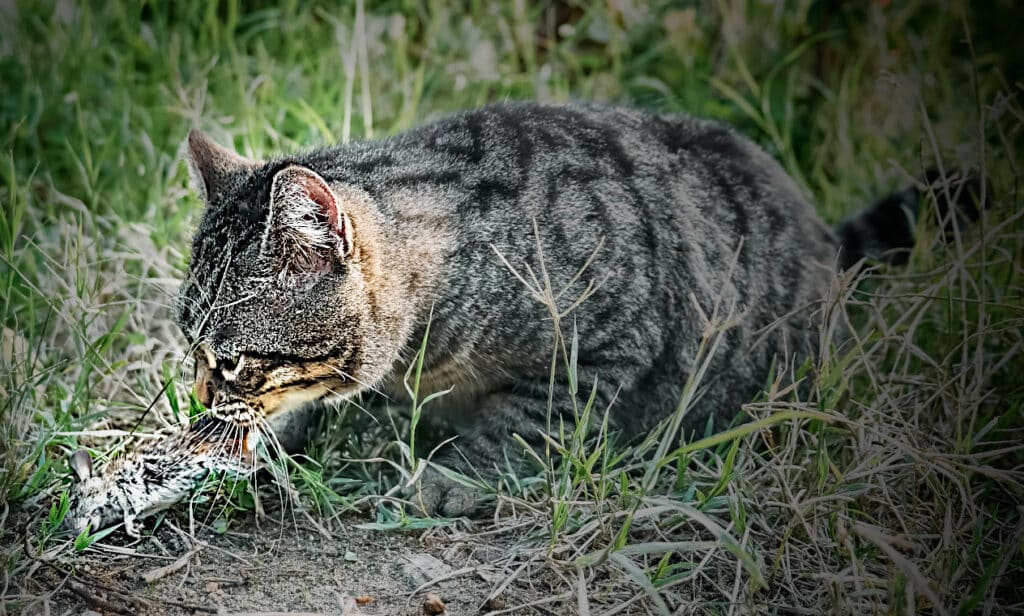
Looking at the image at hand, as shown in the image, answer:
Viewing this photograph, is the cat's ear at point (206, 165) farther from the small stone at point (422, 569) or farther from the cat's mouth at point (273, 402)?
the small stone at point (422, 569)

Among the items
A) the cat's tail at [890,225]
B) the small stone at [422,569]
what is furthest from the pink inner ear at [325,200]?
the cat's tail at [890,225]

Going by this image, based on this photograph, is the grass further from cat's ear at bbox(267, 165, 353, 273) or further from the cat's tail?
cat's ear at bbox(267, 165, 353, 273)

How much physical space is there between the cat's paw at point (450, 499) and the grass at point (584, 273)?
7cm

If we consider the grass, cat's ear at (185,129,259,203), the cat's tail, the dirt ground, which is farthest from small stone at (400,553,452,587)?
the cat's tail

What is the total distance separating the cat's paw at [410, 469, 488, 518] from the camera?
2.62m

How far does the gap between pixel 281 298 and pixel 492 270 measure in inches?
23.4

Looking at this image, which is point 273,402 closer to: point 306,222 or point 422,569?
point 306,222

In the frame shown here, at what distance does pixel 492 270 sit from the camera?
2.72 meters

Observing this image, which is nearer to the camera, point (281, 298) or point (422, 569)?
point (422, 569)

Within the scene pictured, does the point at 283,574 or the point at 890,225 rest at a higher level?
the point at 890,225

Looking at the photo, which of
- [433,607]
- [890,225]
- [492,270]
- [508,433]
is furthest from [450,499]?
[890,225]

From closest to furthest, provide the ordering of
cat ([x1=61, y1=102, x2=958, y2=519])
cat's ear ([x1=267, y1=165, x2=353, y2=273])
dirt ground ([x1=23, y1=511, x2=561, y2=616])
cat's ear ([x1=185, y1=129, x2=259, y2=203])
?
1. dirt ground ([x1=23, y1=511, x2=561, y2=616])
2. cat's ear ([x1=267, y1=165, x2=353, y2=273])
3. cat ([x1=61, y1=102, x2=958, y2=519])
4. cat's ear ([x1=185, y1=129, x2=259, y2=203])

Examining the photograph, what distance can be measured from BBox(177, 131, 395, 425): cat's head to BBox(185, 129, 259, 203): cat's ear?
11 cm

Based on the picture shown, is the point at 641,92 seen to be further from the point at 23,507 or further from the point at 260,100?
the point at 23,507
